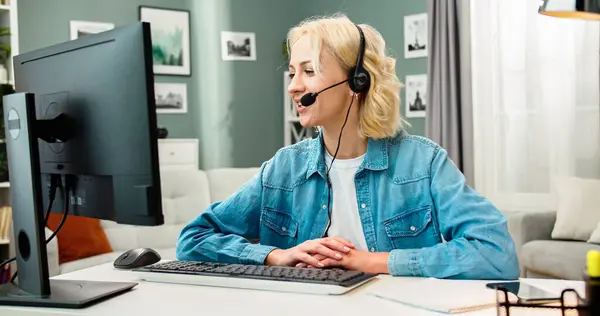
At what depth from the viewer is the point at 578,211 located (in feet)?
13.4

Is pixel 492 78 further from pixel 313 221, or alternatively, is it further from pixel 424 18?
pixel 313 221

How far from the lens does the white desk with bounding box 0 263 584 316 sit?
3.60ft

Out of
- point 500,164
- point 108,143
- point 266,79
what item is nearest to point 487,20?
point 500,164

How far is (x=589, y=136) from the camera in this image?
4379mm

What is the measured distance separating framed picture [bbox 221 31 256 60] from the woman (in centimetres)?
416

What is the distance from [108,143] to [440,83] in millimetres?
3948

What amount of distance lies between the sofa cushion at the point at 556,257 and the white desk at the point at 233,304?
257 cm

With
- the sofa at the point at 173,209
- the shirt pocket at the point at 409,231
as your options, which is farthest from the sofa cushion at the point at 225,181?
the shirt pocket at the point at 409,231

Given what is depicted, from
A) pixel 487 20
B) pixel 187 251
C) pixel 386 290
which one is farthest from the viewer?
pixel 487 20

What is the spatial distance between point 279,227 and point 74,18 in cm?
403

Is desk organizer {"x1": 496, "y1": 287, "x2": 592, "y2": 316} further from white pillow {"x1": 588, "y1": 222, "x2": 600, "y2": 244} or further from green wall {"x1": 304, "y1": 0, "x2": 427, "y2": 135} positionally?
green wall {"x1": 304, "y1": 0, "x2": 427, "y2": 135}

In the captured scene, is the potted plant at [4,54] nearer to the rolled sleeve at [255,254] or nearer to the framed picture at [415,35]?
the framed picture at [415,35]

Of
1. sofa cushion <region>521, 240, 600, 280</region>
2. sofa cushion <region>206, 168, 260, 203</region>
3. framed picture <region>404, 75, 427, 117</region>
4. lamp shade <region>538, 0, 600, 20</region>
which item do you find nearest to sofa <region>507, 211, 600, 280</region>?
sofa cushion <region>521, 240, 600, 280</region>

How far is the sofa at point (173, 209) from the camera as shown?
3807mm
